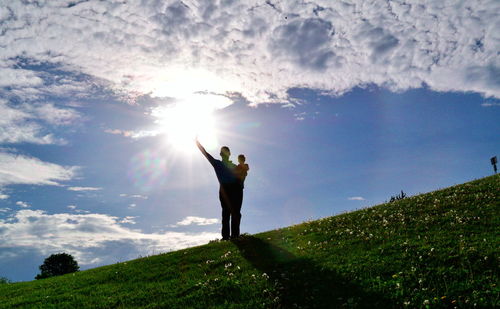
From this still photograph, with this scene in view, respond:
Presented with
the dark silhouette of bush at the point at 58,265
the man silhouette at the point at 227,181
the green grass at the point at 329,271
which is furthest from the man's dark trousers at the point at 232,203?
the dark silhouette of bush at the point at 58,265

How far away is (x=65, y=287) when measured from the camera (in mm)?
16531

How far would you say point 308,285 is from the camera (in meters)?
12.0

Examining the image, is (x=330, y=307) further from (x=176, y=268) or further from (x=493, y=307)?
(x=176, y=268)

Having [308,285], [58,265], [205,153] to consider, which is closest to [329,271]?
[308,285]

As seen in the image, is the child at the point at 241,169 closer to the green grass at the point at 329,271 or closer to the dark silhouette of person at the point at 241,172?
the dark silhouette of person at the point at 241,172

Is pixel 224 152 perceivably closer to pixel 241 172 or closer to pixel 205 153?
pixel 205 153

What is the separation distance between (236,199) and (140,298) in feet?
23.0

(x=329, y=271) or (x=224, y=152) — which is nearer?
(x=329, y=271)

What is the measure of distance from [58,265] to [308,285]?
1576 inches

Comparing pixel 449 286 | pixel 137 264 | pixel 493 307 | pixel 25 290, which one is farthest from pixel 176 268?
pixel 493 307

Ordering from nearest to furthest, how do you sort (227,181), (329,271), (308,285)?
(308,285) → (329,271) → (227,181)

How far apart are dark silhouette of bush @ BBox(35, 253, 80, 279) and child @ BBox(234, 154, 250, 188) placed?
1323 inches

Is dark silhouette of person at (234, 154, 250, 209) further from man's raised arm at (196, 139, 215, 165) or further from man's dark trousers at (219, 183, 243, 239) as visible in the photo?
man's raised arm at (196, 139, 215, 165)

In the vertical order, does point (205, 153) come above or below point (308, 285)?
above
